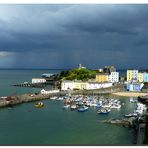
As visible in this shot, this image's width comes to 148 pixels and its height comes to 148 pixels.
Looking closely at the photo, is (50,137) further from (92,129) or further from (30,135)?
(92,129)

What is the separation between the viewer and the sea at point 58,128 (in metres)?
6.22

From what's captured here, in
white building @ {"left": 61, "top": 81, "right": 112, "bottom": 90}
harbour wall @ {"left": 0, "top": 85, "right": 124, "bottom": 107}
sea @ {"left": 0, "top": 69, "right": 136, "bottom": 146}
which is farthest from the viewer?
white building @ {"left": 61, "top": 81, "right": 112, "bottom": 90}

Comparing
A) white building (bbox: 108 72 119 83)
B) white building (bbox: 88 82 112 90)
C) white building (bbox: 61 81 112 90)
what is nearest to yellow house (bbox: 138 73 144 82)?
white building (bbox: 108 72 119 83)

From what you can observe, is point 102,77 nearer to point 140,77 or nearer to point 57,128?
point 140,77

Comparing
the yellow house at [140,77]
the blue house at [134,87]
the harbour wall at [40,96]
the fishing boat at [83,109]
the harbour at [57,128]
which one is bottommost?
the harbour at [57,128]

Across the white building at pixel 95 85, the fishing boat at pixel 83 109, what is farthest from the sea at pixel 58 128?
the white building at pixel 95 85

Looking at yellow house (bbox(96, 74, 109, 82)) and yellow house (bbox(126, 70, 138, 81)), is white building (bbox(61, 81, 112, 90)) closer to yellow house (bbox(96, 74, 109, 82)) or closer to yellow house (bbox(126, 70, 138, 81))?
yellow house (bbox(96, 74, 109, 82))

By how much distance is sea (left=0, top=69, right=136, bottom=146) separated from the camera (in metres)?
6.22

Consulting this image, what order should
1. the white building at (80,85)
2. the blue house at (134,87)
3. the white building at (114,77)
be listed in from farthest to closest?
the white building at (114,77)
the white building at (80,85)
the blue house at (134,87)

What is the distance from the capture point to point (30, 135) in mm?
6801

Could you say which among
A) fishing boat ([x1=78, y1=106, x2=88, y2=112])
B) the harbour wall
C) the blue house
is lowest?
fishing boat ([x1=78, y1=106, x2=88, y2=112])

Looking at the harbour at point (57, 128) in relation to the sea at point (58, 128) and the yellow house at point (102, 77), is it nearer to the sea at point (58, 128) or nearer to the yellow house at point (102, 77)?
the sea at point (58, 128)
